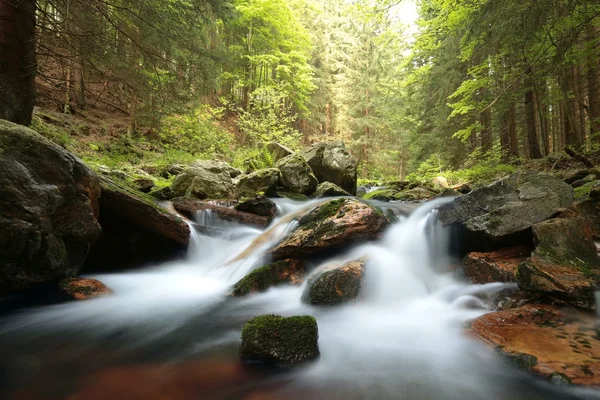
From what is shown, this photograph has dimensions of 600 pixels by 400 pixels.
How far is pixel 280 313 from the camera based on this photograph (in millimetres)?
4242

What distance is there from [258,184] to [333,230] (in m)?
6.09

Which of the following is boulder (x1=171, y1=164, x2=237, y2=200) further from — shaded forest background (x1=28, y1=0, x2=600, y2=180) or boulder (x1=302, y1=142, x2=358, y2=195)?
boulder (x1=302, y1=142, x2=358, y2=195)

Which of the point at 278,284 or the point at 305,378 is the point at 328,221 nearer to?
the point at 278,284

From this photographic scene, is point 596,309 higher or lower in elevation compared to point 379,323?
higher

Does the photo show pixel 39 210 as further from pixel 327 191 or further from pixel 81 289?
pixel 327 191

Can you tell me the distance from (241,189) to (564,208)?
27.7 feet

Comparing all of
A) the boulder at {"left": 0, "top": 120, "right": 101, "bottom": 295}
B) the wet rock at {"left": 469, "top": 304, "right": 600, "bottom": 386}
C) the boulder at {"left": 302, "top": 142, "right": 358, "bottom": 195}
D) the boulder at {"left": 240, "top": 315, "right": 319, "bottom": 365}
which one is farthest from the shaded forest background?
the boulder at {"left": 240, "top": 315, "right": 319, "bottom": 365}

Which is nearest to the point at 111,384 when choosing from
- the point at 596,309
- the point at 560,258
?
the point at 596,309

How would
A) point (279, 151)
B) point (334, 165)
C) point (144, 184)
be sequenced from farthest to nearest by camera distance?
point (279, 151)
point (334, 165)
point (144, 184)

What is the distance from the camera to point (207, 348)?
3371 millimetres

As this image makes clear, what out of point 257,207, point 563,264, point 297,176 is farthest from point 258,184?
point 563,264

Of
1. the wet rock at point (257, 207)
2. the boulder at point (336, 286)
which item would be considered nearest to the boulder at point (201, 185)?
the wet rock at point (257, 207)

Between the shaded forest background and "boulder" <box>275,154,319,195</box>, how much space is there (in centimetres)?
264

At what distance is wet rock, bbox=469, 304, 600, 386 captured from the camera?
2.50 metres
